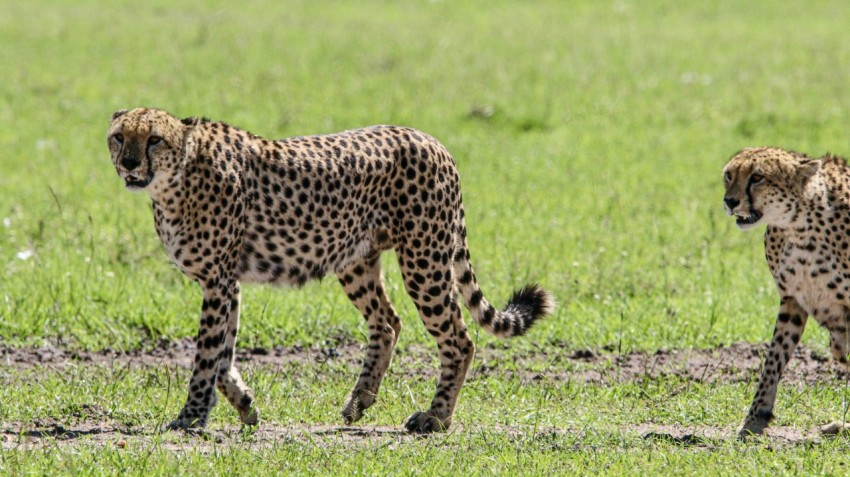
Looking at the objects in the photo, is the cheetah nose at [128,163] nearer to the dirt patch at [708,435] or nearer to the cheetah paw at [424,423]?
the cheetah paw at [424,423]

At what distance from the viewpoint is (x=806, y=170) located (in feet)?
21.6

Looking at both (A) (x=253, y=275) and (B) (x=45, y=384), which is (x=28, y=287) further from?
(A) (x=253, y=275)

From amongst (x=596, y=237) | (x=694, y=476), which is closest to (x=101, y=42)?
(x=596, y=237)

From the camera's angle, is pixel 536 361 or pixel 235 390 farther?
pixel 536 361

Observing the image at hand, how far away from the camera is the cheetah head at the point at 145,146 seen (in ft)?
20.8

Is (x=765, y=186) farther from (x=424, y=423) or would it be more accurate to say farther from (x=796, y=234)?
(x=424, y=423)

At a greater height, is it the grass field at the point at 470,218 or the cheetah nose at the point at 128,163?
the cheetah nose at the point at 128,163

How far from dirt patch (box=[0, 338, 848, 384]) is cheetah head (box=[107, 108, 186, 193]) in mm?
1663

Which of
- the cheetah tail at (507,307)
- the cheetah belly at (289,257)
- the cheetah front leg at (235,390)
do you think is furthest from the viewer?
the cheetah tail at (507,307)

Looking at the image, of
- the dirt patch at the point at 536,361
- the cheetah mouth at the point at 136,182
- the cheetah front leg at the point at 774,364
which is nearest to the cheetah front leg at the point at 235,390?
the cheetah mouth at the point at 136,182

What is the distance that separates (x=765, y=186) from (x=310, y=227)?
2239 millimetres

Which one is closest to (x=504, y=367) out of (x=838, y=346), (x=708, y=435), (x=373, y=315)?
(x=373, y=315)

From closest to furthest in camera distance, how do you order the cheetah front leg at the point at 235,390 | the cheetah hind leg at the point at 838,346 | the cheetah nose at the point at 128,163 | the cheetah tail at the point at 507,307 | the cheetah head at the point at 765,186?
the cheetah nose at the point at 128,163 → the cheetah head at the point at 765,186 → the cheetah hind leg at the point at 838,346 → the cheetah front leg at the point at 235,390 → the cheetah tail at the point at 507,307

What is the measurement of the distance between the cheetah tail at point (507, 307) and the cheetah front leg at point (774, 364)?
121 centimetres
